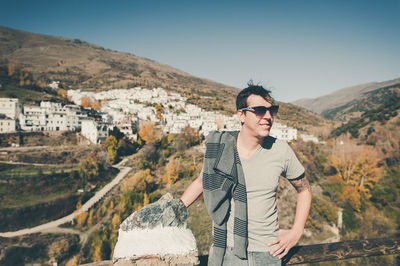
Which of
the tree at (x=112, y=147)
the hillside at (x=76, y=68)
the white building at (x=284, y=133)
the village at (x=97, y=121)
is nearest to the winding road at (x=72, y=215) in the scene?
the tree at (x=112, y=147)

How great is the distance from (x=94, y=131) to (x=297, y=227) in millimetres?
38042

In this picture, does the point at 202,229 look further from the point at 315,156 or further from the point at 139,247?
the point at 315,156

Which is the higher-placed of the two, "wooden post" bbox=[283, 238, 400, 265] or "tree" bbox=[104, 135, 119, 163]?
"wooden post" bbox=[283, 238, 400, 265]

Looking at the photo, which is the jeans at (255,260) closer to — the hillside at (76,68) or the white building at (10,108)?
the white building at (10,108)

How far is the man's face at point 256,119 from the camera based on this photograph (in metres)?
1.42

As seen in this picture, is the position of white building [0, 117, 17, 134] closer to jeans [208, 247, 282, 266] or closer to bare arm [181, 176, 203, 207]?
bare arm [181, 176, 203, 207]

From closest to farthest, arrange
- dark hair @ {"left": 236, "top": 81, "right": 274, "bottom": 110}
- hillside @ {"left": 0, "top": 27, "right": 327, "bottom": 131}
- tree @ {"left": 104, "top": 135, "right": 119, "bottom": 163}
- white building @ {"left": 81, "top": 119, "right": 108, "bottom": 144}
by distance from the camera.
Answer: dark hair @ {"left": 236, "top": 81, "right": 274, "bottom": 110}, tree @ {"left": 104, "top": 135, "right": 119, "bottom": 163}, white building @ {"left": 81, "top": 119, "right": 108, "bottom": 144}, hillside @ {"left": 0, "top": 27, "right": 327, "bottom": 131}

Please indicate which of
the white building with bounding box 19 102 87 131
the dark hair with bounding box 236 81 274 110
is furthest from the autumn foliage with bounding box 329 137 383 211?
the white building with bounding box 19 102 87 131

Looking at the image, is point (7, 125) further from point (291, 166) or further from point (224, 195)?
point (291, 166)

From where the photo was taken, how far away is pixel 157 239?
1231mm

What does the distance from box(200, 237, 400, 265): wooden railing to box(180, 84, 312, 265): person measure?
17 cm

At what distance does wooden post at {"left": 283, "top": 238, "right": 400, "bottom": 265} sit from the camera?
1499 millimetres

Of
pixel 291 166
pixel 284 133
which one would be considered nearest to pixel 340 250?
pixel 291 166

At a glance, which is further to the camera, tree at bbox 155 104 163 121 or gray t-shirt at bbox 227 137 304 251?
tree at bbox 155 104 163 121
